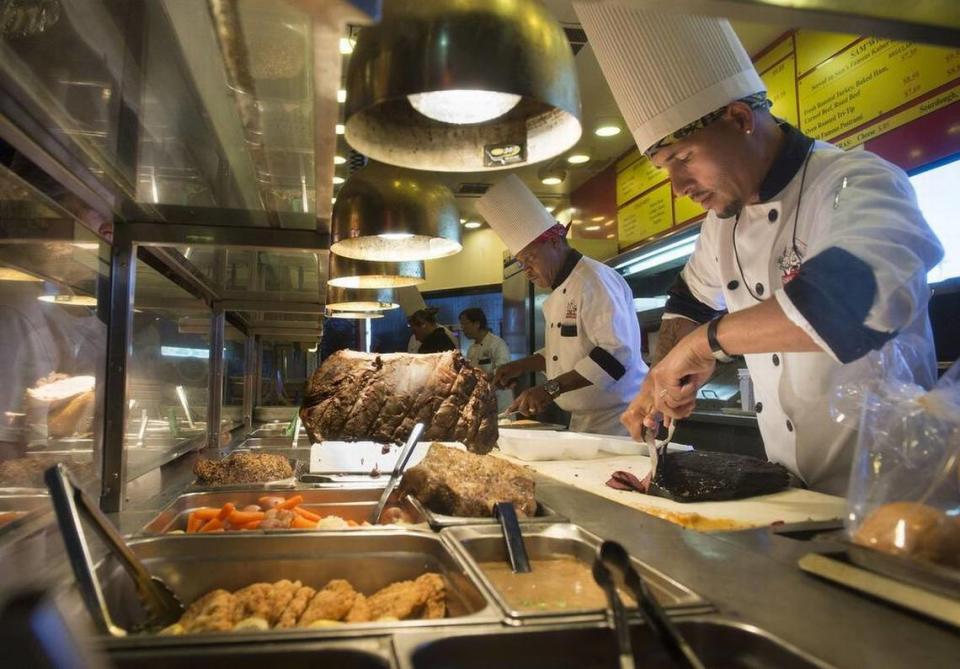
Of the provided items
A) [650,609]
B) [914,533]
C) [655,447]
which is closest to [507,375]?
[655,447]

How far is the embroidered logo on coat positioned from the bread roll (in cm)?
125

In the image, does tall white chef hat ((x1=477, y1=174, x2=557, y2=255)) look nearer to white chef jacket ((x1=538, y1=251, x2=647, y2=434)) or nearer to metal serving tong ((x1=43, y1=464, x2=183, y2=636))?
white chef jacket ((x1=538, y1=251, x2=647, y2=434))

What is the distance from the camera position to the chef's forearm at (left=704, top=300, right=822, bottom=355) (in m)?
1.67

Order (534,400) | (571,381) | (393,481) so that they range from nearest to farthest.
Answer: (393,481), (534,400), (571,381)

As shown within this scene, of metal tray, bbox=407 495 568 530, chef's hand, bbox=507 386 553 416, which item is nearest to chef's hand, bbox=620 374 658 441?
metal tray, bbox=407 495 568 530

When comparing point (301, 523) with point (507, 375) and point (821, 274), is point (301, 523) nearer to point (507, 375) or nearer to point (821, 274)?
point (821, 274)

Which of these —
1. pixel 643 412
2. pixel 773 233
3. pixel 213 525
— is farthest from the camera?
pixel 773 233

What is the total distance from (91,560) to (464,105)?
1081mm

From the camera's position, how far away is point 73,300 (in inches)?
66.6

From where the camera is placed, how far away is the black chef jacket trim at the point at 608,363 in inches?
165

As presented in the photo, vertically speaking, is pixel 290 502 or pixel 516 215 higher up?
pixel 516 215

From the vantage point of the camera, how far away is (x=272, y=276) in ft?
11.3

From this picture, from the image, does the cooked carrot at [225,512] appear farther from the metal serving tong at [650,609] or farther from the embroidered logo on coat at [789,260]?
the embroidered logo on coat at [789,260]

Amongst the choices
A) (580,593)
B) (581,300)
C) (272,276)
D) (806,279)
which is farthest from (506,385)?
(580,593)
